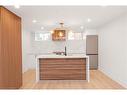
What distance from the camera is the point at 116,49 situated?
6168 mm

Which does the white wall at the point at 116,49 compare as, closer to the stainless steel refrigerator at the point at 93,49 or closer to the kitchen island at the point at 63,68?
the kitchen island at the point at 63,68

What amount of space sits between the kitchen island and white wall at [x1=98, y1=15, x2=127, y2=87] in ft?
3.66

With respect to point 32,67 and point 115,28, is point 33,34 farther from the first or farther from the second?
point 115,28

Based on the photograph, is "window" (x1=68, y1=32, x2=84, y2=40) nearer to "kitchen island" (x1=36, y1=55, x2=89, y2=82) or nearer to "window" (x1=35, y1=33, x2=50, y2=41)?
"window" (x1=35, y1=33, x2=50, y2=41)

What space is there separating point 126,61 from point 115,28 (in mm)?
1654

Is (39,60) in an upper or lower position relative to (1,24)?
lower

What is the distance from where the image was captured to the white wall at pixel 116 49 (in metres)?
5.37

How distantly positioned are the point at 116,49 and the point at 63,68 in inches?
82.0

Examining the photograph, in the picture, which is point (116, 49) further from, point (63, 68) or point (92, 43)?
point (92, 43)

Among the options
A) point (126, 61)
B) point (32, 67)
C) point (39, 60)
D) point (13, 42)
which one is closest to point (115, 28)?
point (126, 61)

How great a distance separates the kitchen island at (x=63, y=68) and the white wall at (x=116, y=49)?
1.11 metres

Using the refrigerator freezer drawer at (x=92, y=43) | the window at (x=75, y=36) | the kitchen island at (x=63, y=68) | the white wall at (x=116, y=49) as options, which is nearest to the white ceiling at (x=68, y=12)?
the white wall at (x=116, y=49)

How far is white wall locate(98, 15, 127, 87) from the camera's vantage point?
537 cm
